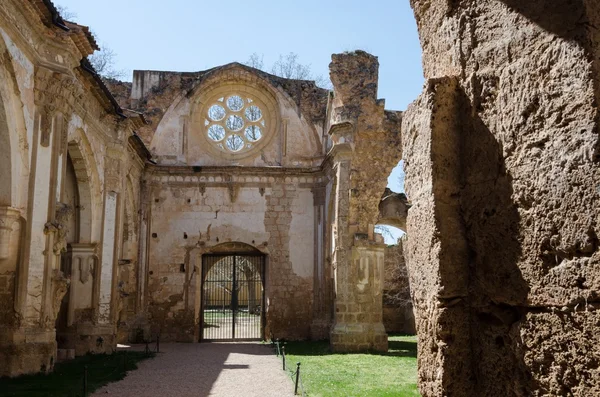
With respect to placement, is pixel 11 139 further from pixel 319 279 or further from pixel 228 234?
pixel 319 279

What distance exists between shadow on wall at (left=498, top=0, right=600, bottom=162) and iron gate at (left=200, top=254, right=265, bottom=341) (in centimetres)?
1722

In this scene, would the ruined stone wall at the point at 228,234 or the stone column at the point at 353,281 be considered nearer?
the stone column at the point at 353,281

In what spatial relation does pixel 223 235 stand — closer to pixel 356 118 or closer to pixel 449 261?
pixel 356 118

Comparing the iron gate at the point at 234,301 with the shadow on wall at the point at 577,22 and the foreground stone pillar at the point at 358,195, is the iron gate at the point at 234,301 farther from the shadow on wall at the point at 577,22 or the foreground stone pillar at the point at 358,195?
the shadow on wall at the point at 577,22

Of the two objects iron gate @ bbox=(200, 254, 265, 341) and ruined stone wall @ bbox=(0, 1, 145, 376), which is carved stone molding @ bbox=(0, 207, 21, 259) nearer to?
ruined stone wall @ bbox=(0, 1, 145, 376)

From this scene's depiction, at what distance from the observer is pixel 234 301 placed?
65.3 ft

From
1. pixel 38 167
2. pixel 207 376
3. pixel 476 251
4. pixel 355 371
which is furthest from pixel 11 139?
pixel 476 251

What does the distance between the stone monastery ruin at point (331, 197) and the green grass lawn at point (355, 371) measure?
1.05m

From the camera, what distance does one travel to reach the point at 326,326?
58.9 ft

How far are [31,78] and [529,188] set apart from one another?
30.9 feet

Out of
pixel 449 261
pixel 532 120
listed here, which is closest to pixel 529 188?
pixel 532 120

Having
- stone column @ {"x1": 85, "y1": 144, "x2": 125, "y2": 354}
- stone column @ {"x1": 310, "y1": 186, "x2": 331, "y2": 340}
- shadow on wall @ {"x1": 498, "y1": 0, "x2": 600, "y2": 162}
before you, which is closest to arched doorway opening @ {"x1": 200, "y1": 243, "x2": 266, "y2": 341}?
stone column @ {"x1": 310, "y1": 186, "x2": 331, "y2": 340}

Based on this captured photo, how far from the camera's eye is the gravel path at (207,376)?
8.90m

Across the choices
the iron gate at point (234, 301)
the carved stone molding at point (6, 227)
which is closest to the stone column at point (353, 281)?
the iron gate at point (234, 301)
